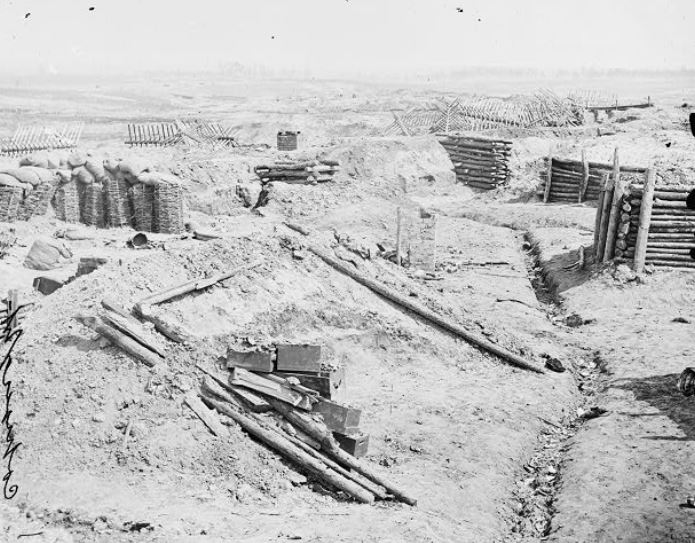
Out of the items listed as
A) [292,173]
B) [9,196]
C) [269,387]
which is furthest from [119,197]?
[269,387]

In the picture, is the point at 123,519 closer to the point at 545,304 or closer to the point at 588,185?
the point at 545,304

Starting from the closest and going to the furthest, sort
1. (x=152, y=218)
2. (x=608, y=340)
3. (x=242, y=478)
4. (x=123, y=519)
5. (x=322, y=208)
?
(x=123, y=519) < (x=242, y=478) < (x=608, y=340) < (x=152, y=218) < (x=322, y=208)

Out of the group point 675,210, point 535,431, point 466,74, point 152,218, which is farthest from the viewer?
point 466,74

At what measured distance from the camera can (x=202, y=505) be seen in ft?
24.9

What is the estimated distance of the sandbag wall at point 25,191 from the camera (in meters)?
17.9

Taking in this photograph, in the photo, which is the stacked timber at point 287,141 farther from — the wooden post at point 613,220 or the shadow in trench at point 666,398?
the shadow in trench at point 666,398

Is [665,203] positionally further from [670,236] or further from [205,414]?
[205,414]

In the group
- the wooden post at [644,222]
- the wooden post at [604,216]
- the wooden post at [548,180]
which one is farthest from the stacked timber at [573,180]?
the wooden post at [644,222]

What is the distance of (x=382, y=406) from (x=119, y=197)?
10.3 m

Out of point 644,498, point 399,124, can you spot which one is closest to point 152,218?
point 644,498

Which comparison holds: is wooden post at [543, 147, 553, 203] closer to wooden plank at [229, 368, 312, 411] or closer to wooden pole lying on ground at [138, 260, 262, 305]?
wooden pole lying on ground at [138, 260, 262, 305]

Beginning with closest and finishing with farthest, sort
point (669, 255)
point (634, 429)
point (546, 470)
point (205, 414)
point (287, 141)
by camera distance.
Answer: point (205, 414)
point (546, 470)
point (634, 429)
point (669, 255)
point (287, 141)

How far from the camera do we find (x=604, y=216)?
16156 millimetres

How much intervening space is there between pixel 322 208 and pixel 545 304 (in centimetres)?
796
